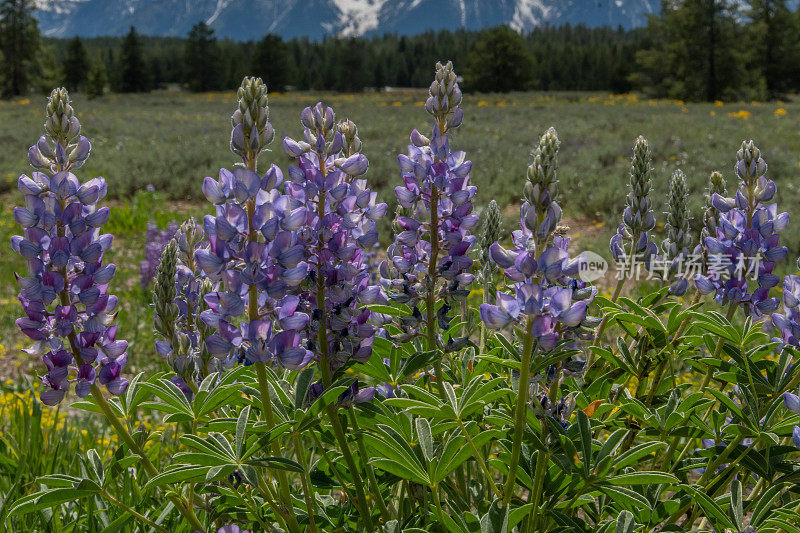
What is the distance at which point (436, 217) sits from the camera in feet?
5.33

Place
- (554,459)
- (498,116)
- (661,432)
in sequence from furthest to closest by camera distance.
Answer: (498,116) → (661,432) → (554,459)

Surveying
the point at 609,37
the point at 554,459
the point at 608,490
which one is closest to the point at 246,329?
the point at 554,459

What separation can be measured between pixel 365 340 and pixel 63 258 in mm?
696

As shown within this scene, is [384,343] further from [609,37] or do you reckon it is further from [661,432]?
[609,37]

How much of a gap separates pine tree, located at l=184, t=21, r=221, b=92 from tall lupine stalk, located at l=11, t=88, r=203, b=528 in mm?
81820

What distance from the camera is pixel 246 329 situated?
1272 millimetres

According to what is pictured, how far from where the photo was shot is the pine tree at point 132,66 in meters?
74.3

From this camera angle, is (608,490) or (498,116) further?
(498,116)

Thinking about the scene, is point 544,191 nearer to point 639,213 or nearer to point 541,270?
point 541,270

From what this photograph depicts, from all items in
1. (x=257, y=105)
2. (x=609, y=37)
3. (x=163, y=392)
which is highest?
(x=609, y=37)

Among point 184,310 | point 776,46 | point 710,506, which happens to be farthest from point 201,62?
point 710,506

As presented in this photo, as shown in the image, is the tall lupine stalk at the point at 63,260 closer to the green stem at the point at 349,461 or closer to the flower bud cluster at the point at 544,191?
the green stem at the point at 349,461

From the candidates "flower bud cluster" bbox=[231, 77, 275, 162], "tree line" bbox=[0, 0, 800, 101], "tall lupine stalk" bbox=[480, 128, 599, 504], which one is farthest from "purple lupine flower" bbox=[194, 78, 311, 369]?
"tree line" bbox=[0, 0, 800, 101]

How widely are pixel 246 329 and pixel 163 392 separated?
344mm
